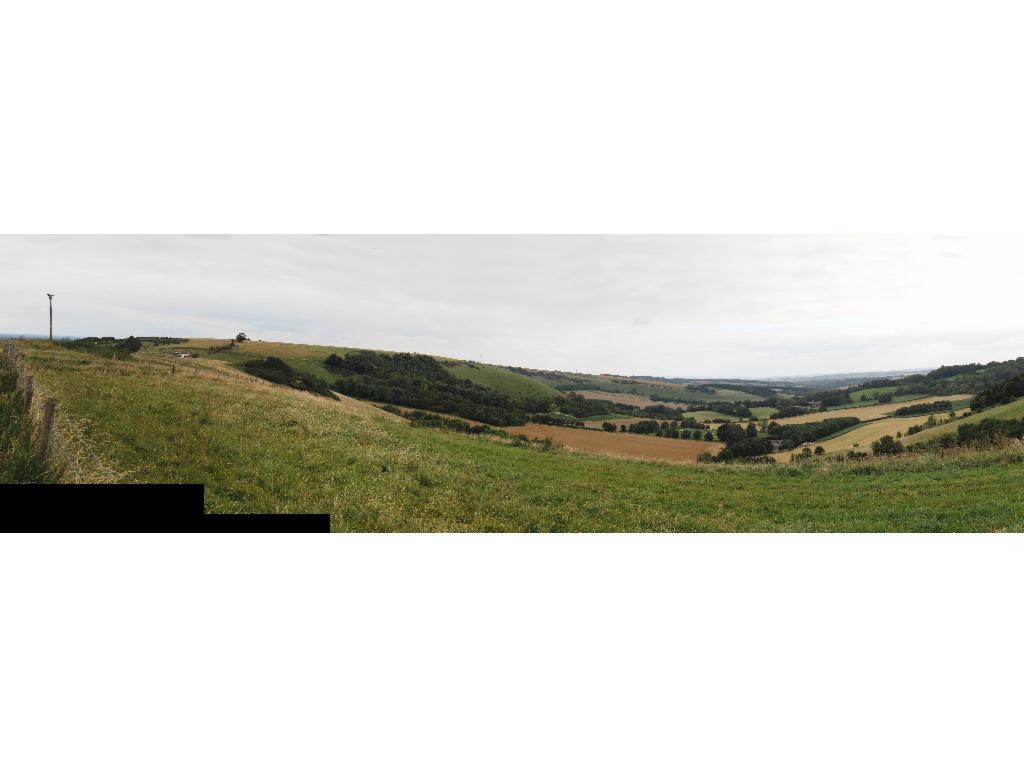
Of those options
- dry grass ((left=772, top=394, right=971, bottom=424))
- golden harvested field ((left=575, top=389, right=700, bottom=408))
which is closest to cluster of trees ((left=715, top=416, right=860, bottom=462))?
dry grass ((left=772, top=394, right=971, bottom=424))

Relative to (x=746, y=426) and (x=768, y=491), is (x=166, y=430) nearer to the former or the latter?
(x=768, y=491)

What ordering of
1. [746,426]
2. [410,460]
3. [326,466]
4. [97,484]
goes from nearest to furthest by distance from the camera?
[97,484] < [326,466] < [410,460] < [746,426]

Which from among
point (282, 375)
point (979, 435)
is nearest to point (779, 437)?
point (979, 435)

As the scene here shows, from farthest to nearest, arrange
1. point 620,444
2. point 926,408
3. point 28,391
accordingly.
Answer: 1. point 620,444
2. point 926,408
3. point 28,391

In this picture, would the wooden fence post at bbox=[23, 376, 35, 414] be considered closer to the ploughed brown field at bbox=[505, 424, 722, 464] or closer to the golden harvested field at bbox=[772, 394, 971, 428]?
the ploughed brown field at bbox=[505, 424, 722, 464]

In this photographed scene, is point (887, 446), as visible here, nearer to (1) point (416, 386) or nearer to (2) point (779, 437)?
(2) point (779, 437)

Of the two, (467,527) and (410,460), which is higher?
(410,460)

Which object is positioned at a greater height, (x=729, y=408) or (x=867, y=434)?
(x=729, y=408)

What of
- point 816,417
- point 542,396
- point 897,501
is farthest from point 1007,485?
point 542,396
